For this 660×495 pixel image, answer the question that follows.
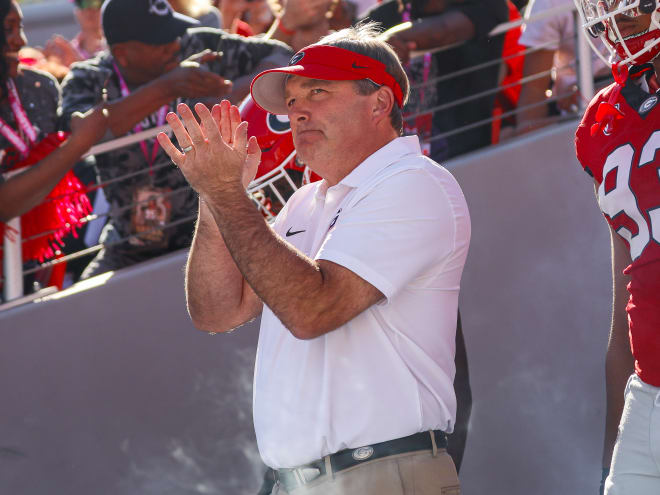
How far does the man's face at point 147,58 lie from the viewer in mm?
4305

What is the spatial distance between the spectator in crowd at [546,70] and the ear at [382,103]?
2220 mm

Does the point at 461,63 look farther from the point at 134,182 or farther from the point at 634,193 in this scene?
the point at 634,193

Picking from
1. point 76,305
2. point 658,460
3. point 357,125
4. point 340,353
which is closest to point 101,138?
point 76,305

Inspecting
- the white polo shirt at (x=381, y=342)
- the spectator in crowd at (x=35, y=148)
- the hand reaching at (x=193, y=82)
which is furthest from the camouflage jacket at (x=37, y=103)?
the white polo shirt at (x=381, y=342)

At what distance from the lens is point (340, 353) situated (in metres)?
2.40

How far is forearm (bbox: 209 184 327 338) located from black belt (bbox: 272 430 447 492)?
0.34m

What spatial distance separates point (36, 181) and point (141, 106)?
1.83ft

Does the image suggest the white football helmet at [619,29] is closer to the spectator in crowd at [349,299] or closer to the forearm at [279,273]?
the spectator in crowd at [349,299]

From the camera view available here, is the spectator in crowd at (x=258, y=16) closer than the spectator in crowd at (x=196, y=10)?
No

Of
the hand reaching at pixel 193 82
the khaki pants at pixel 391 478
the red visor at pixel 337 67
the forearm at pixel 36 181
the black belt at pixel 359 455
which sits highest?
the red visor at pixel 337 67

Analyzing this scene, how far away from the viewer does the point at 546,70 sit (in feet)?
16.3

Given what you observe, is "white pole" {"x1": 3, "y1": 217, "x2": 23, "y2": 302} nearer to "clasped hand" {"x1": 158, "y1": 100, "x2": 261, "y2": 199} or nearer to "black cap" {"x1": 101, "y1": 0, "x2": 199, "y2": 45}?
"black cap" {"x1": 101, "y1": 0, "x2": 199, "y2": 45}

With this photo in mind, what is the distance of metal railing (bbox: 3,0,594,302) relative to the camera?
3.93 m

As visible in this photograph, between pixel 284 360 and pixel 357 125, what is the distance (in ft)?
2.23
